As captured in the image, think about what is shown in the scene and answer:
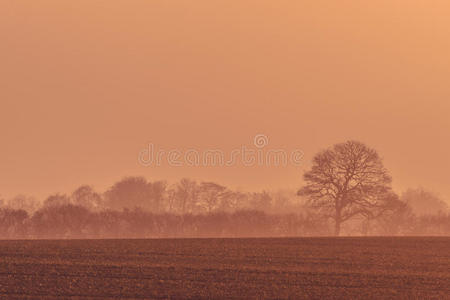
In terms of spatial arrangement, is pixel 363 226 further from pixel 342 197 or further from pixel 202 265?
pixel 202 265

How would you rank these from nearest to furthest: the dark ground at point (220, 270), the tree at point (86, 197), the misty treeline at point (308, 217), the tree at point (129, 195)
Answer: the dark ground at point (220, 270), the misty treeline at point (308, 217), the tree at point (129, 195), the tree at point (86, 197)

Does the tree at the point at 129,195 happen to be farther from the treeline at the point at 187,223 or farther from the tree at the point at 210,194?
the treeline at the point at 187,223

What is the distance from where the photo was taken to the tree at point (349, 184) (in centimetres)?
8294

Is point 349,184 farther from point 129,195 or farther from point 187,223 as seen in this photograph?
point 129,195

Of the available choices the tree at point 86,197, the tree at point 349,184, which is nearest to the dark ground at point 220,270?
the tree at point 349,184

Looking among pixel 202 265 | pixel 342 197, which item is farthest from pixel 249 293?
pixel 342 197

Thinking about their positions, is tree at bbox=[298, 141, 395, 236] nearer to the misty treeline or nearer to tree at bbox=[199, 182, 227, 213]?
the misty treeline

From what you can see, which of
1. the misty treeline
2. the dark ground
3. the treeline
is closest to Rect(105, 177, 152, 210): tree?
the treeline

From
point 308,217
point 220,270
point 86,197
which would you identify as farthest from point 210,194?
point 220,270

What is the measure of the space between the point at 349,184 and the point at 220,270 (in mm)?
46175

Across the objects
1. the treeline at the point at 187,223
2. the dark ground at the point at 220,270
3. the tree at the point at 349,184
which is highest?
the tree at the point at 349,184

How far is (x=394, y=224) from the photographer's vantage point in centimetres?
9375

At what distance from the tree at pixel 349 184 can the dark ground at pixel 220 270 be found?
2647 centimetres

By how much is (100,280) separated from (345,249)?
22388 mm
